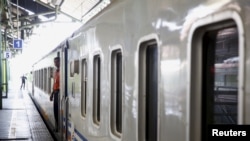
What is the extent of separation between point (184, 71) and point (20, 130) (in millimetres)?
10407

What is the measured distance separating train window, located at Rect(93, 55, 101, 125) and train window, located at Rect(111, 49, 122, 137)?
685 millimetres

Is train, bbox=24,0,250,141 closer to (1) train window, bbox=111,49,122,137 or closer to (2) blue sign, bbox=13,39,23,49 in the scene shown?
(1) train window, bbox=111,49,122,137

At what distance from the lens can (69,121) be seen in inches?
269

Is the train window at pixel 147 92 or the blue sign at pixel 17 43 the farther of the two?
the blue sign at pixel 17 43

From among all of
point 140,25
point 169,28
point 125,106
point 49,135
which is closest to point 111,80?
point 125,106

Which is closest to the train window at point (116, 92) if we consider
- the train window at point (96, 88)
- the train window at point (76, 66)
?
the train window at point (96, 88)

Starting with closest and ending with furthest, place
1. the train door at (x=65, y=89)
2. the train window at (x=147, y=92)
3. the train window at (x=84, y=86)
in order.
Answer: the train window at (x=147, y=92) < the train window at (x=84, y=86) < the train door at (x=65, y=89)

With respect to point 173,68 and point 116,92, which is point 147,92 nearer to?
point 173,68

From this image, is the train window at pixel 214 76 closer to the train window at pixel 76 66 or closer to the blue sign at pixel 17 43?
the train window at pixel 76 66

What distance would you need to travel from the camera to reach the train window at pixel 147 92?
2.75 metres

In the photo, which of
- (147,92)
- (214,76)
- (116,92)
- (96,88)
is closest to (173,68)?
(214,76)

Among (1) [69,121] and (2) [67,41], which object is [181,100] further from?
(2) [67,41]

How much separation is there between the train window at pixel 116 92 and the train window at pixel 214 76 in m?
1.63

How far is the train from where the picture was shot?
1782 millimetres
